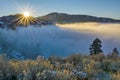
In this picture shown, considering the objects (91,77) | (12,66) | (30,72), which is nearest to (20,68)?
(12,66)

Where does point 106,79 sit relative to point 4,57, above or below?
below

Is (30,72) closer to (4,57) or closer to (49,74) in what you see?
(49,74)

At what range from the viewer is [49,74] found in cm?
931

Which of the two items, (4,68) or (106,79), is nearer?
(4,68)

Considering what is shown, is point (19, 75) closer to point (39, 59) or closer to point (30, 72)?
point (30, 72)

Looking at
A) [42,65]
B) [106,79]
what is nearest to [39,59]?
[42,65]

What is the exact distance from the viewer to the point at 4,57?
10438 mm

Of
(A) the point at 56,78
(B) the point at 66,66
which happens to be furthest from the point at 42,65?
(B) the point at 66,66

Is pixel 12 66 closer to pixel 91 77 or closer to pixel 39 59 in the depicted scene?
pixel 39 59

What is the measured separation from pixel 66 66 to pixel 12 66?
2802 mm

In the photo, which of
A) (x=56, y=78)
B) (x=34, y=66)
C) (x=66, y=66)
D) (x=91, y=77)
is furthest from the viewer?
(x=66, y=66)

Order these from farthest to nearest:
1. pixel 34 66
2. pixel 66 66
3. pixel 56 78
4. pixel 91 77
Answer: pixel 66 66, pixel 91 77, pixel 34 66, pixel 56 78

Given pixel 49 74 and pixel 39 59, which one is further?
pixel 39 59

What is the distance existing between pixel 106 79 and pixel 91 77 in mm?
586
